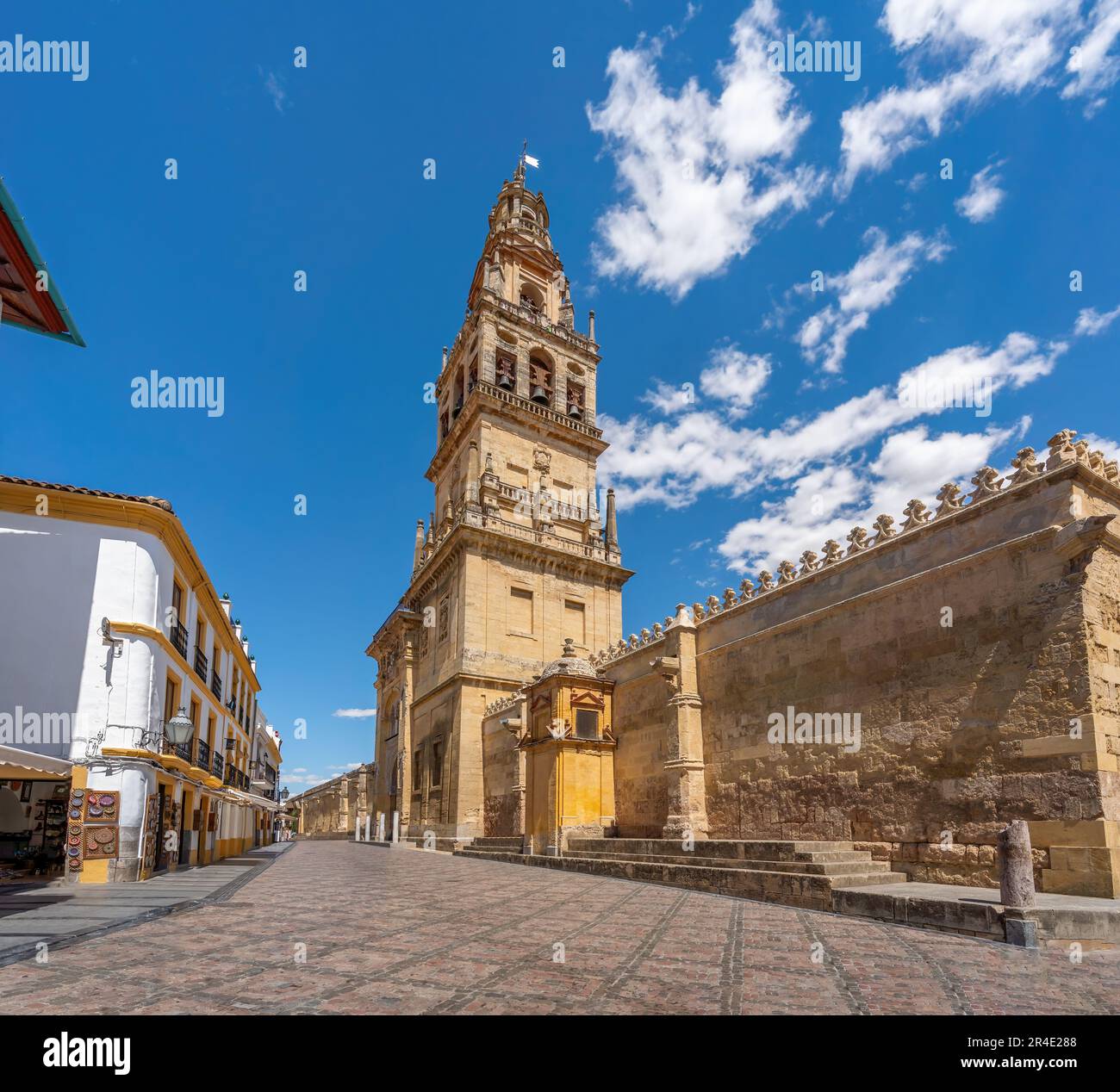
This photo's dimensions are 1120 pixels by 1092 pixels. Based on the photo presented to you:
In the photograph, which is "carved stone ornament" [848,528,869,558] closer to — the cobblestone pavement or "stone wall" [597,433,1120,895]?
"stone wall" [597,433,1120,895]

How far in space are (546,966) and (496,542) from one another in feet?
67.0

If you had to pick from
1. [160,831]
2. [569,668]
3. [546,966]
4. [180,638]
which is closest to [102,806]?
[160,831]

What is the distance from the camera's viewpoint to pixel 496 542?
25.4 meters

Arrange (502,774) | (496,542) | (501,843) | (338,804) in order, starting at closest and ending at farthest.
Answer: (501,843), (502,774), (496,542), (338,804)

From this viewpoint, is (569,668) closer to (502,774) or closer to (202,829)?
(502,774)

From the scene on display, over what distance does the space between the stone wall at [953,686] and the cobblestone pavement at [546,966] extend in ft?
7.97

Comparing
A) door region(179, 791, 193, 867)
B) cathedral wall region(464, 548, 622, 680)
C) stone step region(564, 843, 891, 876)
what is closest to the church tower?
cathedral wall region(464, 548, 622, 680)

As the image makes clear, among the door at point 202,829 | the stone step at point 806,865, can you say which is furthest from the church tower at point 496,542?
the stone step at point 806,865

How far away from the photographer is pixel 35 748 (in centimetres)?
1207

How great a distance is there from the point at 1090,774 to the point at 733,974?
208 inches

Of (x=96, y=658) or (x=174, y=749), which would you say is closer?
(x=96, y=658)
